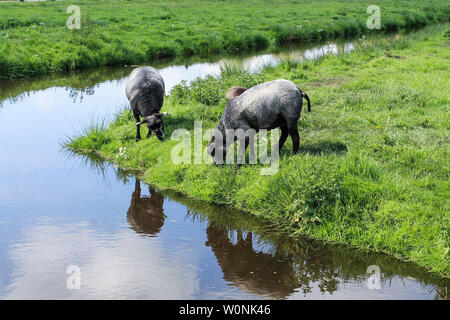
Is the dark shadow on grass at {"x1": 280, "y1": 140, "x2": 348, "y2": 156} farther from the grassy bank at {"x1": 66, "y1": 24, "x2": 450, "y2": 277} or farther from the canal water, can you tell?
the canal water

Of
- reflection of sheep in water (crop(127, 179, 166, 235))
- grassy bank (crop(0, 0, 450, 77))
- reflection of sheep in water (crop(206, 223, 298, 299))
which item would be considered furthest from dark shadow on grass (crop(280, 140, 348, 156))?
grassy bank (crop(0, 0, 450, 77))

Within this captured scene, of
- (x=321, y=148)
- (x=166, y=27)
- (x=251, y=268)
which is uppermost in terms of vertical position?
(x=166, y=27)

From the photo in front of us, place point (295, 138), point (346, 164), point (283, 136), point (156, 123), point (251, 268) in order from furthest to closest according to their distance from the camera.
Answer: point (156, 123) → point (283, 136) → point (295, 138) → point (346, 164) → point (251, 268)

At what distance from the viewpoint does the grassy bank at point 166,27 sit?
60.0ft

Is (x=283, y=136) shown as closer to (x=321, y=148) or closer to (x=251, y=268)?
(x=321, y=148)

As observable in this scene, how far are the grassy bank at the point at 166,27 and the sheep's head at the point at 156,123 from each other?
9012 mm

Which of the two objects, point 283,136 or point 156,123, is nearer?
point 283,136

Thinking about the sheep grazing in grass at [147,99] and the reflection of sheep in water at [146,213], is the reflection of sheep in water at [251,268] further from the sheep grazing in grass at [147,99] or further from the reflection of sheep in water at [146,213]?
the sheep grazing in grass at [147,99]

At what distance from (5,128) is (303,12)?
79.0 feet

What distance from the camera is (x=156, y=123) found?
32.3 ft

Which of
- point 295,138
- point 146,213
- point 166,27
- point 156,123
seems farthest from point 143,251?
point 166,27

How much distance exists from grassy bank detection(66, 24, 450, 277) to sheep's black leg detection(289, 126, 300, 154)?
0.11 meters

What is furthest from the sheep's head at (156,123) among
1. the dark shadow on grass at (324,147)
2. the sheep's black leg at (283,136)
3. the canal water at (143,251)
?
the dark shadow on grass at (324,147)

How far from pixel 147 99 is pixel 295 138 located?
3.64 metres
